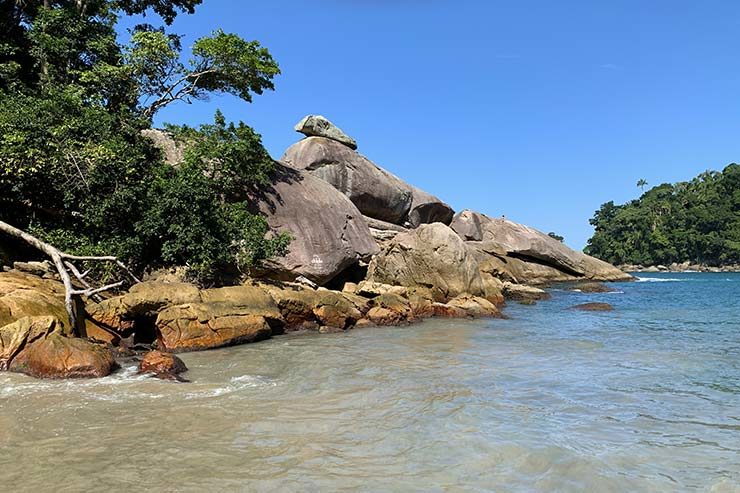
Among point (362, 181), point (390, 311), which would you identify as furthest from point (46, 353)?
point (362, 181)

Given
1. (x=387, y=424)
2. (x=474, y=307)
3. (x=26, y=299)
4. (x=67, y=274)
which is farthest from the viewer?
(x=474, y=307)

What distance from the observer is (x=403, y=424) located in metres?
6.22

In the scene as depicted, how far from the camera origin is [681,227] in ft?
293

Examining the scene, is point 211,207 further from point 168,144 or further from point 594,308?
point 594,308

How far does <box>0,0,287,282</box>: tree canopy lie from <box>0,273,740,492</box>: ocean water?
557 centimetres

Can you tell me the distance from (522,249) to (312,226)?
23.9 metres

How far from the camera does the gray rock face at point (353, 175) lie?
2739 cm

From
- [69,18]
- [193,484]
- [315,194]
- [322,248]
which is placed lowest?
[193,484]

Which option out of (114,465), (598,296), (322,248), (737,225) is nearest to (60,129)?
(322,248)

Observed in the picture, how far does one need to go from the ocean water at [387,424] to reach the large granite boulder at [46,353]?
317 mm

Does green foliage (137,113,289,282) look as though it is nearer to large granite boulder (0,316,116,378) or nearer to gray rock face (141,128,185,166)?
gray rock face (141,128,185,166)

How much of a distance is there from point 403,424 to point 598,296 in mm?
26728

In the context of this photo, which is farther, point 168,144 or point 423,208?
point 423,208

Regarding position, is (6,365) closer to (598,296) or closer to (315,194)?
(315,194)
